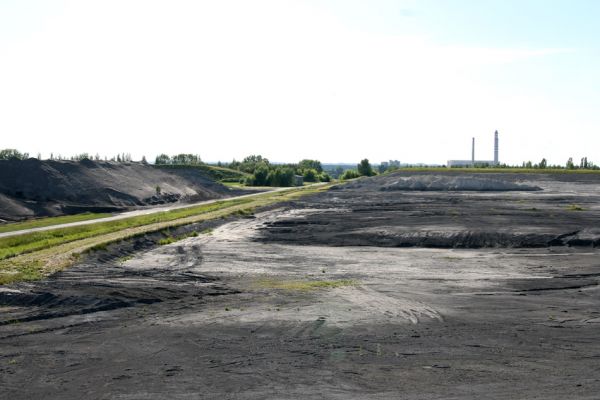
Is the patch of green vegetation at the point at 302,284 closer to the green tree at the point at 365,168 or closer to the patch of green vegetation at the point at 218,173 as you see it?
the patch of green vegetation at the point at 218,173

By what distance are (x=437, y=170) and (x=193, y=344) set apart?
10665 centimetres

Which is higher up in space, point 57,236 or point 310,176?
point 310,176

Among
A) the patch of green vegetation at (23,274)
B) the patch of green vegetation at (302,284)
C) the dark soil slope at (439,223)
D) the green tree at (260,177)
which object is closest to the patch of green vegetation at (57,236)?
the patch of green vegetation at (23,274)

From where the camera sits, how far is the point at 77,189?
60312 mm

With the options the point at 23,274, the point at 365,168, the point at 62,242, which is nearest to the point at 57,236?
the point at 62,242

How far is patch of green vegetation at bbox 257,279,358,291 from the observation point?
22.5 meters

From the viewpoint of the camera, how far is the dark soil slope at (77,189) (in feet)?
172

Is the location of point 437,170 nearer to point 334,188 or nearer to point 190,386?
point 334,188

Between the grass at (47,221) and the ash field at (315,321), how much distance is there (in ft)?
38.3

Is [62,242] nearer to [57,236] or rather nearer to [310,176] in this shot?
[57,236]

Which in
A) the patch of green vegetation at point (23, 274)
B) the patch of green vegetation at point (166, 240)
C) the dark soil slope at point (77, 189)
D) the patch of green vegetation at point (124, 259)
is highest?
the dark soil slope at point (77, 189)

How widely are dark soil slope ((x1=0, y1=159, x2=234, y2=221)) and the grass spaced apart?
1.95 m

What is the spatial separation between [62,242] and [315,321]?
17374 millimetres

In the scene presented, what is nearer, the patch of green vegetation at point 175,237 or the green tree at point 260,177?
the patch of green vegetation at point 175,237
